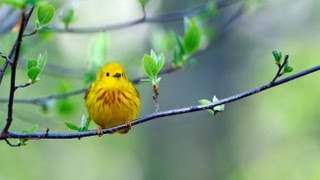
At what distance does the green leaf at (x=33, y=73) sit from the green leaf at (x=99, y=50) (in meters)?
1.20

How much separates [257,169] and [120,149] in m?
3.19

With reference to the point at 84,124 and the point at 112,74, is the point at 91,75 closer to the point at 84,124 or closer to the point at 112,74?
the point at 112,74

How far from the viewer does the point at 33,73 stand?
2135 millimetres

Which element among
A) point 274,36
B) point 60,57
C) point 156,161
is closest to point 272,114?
point 274,36

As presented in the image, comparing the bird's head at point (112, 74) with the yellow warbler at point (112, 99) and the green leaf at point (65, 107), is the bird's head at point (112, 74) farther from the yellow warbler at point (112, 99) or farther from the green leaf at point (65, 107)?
the green leaf at point (65, 107)

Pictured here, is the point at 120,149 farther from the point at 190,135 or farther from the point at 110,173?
the point at 190,135

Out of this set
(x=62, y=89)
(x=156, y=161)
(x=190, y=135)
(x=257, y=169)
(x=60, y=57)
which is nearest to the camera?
(x=62, y=89)

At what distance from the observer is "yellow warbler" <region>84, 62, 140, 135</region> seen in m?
2.83

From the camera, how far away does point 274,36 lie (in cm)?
641

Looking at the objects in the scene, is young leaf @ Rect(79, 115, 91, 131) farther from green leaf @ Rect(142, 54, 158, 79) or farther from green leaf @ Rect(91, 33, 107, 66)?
green leaf @ Rect(91, 33, 107, 66)

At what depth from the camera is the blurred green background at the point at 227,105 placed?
5742 mm

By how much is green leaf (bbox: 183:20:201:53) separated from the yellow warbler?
0.32 meters

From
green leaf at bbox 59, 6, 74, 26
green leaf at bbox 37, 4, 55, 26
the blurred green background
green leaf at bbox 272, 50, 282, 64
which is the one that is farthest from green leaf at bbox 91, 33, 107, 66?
green leaf at bbox 272, 50, 282, 64

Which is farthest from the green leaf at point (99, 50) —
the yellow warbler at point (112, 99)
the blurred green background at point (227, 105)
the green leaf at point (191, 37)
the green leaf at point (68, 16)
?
the blurred green background at point (227, 105)
